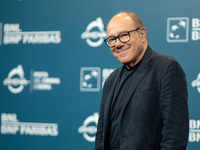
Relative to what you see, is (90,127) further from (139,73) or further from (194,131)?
(139,73)

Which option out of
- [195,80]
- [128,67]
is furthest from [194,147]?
[128,67]

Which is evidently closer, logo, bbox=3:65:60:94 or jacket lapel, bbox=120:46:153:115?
jacket lapel, bbox=120:46:153:115

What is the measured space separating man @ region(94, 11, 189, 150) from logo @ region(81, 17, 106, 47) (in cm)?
135

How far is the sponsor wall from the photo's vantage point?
2.67 m

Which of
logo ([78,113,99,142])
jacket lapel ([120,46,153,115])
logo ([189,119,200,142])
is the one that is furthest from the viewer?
logo ([78,113,99,142])

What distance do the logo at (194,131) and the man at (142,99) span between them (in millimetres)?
1261

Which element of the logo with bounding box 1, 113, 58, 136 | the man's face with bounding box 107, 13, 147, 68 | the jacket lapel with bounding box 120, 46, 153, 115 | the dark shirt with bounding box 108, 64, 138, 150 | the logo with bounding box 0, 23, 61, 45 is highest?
the logo with bounding box 0, 23, 61, 45

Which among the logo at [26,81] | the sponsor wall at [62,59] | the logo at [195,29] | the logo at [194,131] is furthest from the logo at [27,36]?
the logo at [194,131]

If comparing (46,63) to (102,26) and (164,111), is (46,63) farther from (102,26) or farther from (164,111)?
(164,111)

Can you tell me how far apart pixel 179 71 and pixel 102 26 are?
5.32 ft

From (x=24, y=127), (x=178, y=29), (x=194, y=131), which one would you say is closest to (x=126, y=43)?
(x=178, y=29)

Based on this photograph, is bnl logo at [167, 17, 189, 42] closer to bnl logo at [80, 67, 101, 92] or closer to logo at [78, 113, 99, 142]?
bnl logo at [80, 67, 101, 92]

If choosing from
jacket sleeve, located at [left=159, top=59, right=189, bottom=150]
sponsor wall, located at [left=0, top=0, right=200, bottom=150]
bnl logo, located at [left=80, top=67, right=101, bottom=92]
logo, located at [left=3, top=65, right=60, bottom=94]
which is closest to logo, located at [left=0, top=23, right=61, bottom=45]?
sponsor wall, located at [left=0, top=0, right=200, bottom=150]

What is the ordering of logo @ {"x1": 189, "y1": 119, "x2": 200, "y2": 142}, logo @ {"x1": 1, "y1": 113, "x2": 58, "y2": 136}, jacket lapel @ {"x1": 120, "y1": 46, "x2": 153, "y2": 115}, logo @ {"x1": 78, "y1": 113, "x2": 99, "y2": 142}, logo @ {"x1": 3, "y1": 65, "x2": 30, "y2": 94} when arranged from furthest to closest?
logo @ {"x1": 3, "y1": 65, "x2": 30, "y2": 94} < logo @ {"x1": 1, "y1": 113, "x2": 58, "y2": 136} < logo @ {"x1": 78, "y1": 113, "x2": 99, "y2": 142} < logo @ {"x1": 189, "y1": 119, "x2": 200, "y2": 142} < jacket lapel @ {"x1": 120, "y1": 46, "x2": 153, "y2": 115}
